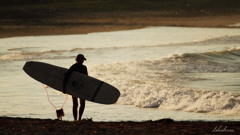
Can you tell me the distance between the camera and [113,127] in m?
7.53

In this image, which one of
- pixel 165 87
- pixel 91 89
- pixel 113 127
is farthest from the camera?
pixel 165 87

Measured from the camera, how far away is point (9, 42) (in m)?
27.8

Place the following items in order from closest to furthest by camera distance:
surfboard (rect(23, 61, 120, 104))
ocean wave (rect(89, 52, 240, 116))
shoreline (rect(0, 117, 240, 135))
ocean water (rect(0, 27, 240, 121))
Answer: shoreline (rect(0, 117, 240, 135))
surfboard (rect(23, 61, 120, 104))
ocean water (rect(0, 27, 240, 121))
ocean wave (rect(89, 52, 240, 116))

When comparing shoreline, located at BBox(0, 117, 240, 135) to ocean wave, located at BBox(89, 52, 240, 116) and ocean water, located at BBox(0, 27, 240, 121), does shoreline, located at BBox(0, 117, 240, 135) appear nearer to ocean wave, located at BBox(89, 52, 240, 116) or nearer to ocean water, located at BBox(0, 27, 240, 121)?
ocean water, located at BBox(0, 27, 240, 121)

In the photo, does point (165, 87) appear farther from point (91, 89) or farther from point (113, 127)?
point (113, 127)

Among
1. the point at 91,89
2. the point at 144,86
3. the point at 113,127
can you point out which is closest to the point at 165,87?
the point at 144,86

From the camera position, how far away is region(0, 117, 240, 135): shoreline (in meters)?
7.06

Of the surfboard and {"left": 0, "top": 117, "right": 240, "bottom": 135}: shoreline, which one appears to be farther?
the surfboard

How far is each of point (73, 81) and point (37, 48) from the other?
16685mm

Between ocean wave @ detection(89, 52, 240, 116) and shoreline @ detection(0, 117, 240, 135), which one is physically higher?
ocean wave @ detection(89, 52, 240, 116)

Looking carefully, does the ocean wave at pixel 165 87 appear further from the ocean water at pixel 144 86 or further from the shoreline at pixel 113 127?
the shoreline at pixel 113 127

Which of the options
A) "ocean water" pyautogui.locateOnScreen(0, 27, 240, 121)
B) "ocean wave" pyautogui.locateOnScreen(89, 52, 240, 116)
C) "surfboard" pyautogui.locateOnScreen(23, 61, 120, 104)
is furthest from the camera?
"ocean wave" pyautogui.locateOnScreen(89, 52, 240, 116)

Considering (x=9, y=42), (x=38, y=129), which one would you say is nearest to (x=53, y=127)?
(x=38, y=129)

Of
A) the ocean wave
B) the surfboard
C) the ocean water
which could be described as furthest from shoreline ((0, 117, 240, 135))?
the ocean wave
